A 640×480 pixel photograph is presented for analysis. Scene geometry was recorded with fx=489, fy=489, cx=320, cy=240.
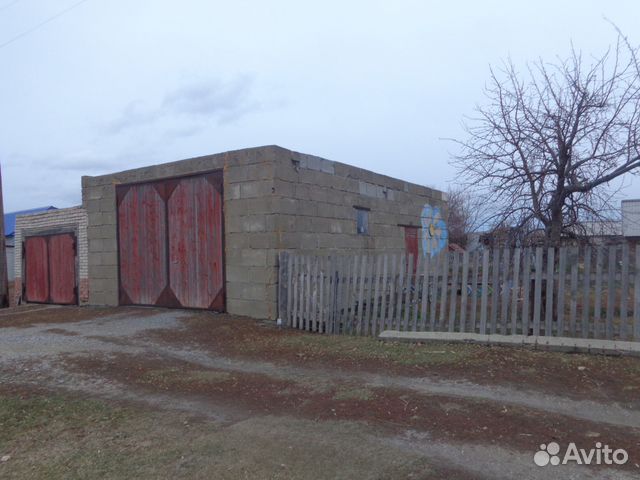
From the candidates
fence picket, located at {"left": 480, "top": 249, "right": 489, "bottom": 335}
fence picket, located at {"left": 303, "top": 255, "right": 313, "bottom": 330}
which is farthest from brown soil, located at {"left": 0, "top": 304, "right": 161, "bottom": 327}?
fence picket, located at {"left": 480, "top": 249, "right": 489, "bottom": 335}

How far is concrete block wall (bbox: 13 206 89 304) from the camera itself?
14117 mm

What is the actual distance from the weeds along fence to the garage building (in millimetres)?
961

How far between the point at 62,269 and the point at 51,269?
2.80ft

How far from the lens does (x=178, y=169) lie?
11.4 metres

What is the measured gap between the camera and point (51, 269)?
15.8 metres

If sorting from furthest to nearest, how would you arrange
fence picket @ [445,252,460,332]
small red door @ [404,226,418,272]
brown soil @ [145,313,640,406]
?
1. small red door @ [404,226,418,272]
2. fence picket @ [445,252,460,332]
3. brown soil @ [145,313,640,406]

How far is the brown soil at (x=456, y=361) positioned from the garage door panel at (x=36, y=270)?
9.40m

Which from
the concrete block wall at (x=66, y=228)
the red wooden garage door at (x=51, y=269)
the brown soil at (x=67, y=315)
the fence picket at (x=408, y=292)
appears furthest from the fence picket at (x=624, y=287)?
the red wooden garage door at (x=51, y=269)

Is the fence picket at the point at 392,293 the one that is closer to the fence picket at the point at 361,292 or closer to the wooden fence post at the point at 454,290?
the fence picket at the point at 361,292

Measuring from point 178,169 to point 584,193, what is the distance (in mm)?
8534

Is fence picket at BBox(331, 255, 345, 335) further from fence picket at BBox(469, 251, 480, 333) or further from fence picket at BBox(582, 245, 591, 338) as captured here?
fence picket at BBox(582, 245, 591, 338)

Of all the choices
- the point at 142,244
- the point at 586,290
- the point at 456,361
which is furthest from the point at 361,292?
the point at 142,244

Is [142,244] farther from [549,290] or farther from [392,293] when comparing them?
[549,290]

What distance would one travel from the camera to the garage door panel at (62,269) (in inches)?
582
